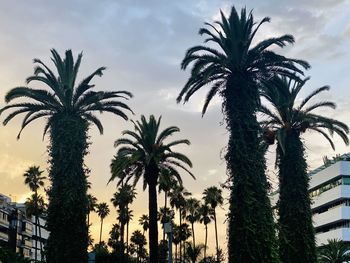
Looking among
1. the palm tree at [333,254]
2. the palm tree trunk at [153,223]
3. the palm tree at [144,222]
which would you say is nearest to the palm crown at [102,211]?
the palm tree at [144,222]

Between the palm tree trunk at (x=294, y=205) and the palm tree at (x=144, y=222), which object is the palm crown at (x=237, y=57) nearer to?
the palm tree trunk at (x=294, y=205)

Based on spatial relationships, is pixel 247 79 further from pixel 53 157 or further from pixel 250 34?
pixel 53 157

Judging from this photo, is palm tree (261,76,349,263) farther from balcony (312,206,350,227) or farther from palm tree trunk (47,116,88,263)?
balcony (312,206,350,227)

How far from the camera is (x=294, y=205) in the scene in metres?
36.6

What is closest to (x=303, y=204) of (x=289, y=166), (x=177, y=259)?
(x=289, y=166)

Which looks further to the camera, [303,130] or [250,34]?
[303,130]

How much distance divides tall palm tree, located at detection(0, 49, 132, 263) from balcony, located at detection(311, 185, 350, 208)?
53.0 metres

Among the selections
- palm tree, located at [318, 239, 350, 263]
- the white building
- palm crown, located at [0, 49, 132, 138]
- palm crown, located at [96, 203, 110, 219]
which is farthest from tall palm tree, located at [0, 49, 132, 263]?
palm crown, located at [96, 203, 110, 219]

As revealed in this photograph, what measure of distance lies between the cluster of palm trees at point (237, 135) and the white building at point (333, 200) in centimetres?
4130

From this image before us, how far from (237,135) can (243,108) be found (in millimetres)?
1542

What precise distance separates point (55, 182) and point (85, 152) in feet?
8.60

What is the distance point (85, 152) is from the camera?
108 ft

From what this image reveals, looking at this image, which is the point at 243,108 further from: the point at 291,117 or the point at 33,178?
the point at 33,178

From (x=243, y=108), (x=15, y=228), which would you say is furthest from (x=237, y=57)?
(x=15, y=228)
